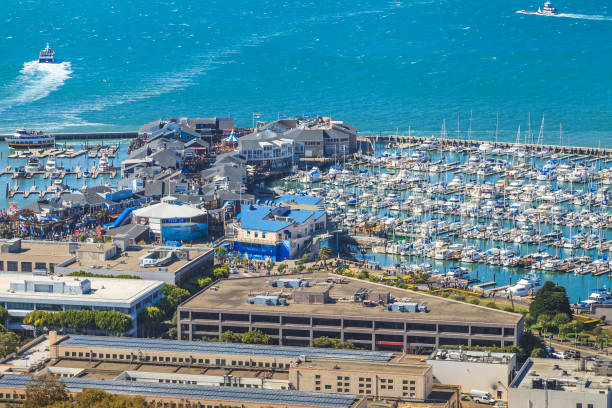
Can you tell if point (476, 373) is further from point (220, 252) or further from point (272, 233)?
point (272, 233)

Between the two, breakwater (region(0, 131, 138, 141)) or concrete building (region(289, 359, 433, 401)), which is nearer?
concrete building (region(289, 359, 433, 401))

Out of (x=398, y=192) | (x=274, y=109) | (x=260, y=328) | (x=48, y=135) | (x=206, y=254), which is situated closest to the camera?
(x=260, y=328)

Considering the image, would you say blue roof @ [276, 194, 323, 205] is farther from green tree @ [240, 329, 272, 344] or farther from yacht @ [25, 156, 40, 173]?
yacht @ [25, 156, 40, 173]

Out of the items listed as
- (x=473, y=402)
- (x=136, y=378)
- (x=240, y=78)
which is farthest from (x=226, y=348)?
(x=240, y=78)

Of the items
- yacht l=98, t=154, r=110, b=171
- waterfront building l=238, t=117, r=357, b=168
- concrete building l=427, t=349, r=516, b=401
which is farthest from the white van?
yacht l=98, t=154, r=110, b=171

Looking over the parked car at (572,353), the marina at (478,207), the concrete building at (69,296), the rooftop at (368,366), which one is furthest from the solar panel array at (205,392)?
the marina at (478,207)

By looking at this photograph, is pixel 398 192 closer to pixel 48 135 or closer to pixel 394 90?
pixel 48 135
